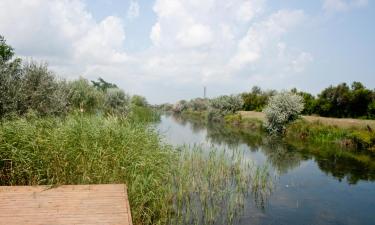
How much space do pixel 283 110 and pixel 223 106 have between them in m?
36.3

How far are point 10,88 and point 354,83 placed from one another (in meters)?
47.8

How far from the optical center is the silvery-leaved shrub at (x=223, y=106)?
7475 cm

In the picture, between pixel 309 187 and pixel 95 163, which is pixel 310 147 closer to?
pixel 309 187

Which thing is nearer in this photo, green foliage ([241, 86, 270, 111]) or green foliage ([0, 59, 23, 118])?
green foliage ([0, 59, 23, 118])

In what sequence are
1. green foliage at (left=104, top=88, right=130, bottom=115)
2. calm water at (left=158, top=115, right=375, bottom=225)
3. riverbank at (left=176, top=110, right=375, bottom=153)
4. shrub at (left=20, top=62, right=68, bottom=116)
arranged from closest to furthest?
calm water at (left=158, top=115, right=375, bottom=225)
shrub at (left=20, top=62, right=68, bottom=116)
riverbank at (left=176, top=110, right=375, bottom=153)
green foliage at (left=104, top=88, right=130, bottom=115)

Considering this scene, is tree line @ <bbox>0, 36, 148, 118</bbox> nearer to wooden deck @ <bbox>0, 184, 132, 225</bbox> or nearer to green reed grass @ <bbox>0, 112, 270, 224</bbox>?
green reed grass @ <bbox>0, 112, 270, 224</bbox>

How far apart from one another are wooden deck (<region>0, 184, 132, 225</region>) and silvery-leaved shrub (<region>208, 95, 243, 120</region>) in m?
68.4

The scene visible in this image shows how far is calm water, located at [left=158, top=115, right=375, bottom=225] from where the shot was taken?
1204 cm

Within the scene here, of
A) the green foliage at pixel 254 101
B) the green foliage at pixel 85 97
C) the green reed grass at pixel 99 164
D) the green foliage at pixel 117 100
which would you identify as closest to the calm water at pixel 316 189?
the green reed grass at pixel 99 164

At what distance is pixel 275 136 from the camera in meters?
40.7

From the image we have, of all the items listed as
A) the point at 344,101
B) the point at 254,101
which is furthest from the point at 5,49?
the point at 254,101

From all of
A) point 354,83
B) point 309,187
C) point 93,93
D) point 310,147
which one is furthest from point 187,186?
point 354,83

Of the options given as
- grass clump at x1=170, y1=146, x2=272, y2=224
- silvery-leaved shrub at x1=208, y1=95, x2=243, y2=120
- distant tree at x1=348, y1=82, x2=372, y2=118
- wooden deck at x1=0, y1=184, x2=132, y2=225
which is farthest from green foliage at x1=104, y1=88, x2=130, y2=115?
silvery-leaved shrub at x1=208, y1=95, x2=243, y2=120

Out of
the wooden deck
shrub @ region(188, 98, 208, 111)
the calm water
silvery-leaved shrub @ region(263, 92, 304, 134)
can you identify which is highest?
shrub @ region(188, 98, 208, 111)
